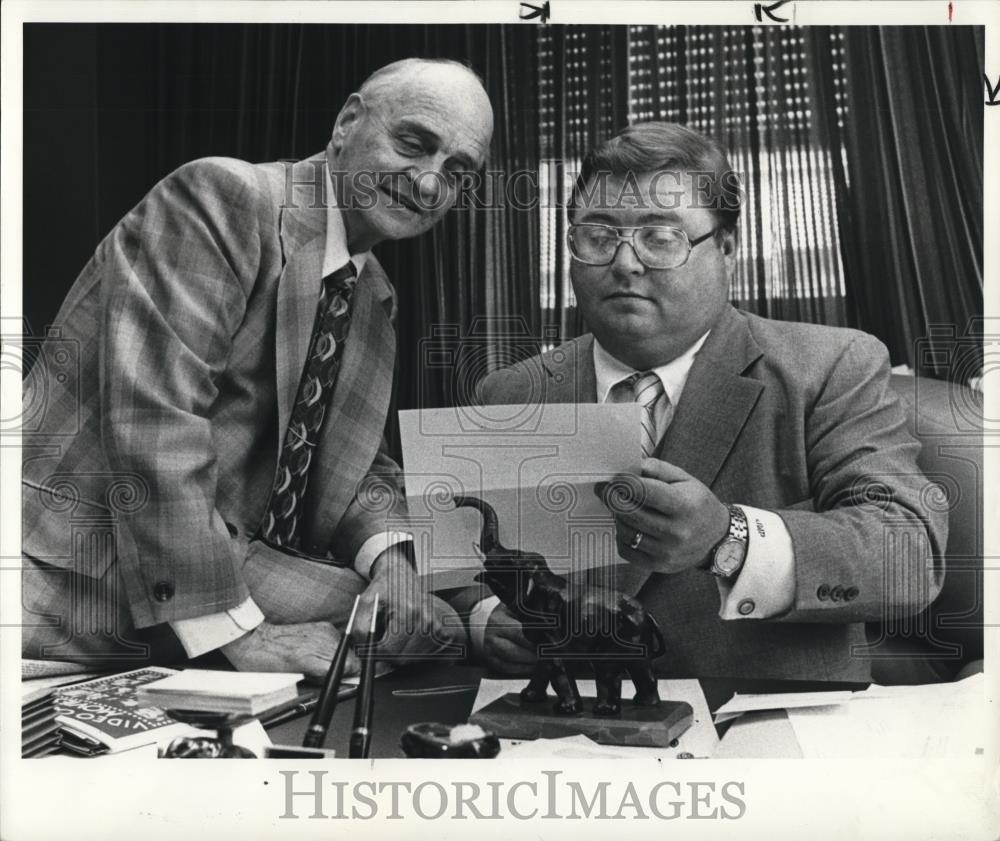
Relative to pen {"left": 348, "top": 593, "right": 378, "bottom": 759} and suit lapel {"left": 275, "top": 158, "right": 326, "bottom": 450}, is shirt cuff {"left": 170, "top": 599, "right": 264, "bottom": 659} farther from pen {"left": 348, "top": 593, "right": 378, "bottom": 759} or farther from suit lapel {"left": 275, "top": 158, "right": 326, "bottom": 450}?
suit lapel {"left": 275, "top": 158, "right": 326, "bottom": 450}

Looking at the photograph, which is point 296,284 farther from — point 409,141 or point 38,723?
point 38,723

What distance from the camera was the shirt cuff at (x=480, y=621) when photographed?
3.31 meters

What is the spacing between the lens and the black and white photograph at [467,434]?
3256mm

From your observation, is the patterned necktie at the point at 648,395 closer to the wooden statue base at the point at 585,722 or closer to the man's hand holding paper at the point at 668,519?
the man's hand holding paper at the point at 668,519

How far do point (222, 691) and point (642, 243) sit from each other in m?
1.77

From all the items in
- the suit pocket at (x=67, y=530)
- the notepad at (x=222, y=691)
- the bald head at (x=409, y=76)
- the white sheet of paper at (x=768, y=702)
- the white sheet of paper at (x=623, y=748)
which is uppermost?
the bald head at (x=409, y=76)

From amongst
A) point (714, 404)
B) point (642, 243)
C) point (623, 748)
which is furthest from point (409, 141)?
point (623, 748)

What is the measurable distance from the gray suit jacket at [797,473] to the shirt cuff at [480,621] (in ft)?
1.26

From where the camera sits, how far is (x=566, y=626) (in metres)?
3.27

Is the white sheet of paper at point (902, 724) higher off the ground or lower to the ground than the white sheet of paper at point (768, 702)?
lower

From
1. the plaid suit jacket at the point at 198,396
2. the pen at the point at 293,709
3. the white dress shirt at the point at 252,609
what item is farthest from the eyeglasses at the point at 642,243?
the pen at the point at 293,709

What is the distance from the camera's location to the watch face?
3.26 m

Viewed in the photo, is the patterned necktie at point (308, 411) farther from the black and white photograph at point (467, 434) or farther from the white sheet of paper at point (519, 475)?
the white sheet of paper at point (519, 475)

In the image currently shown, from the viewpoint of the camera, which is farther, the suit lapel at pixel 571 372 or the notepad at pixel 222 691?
the suit lapel at pixel 571 372
